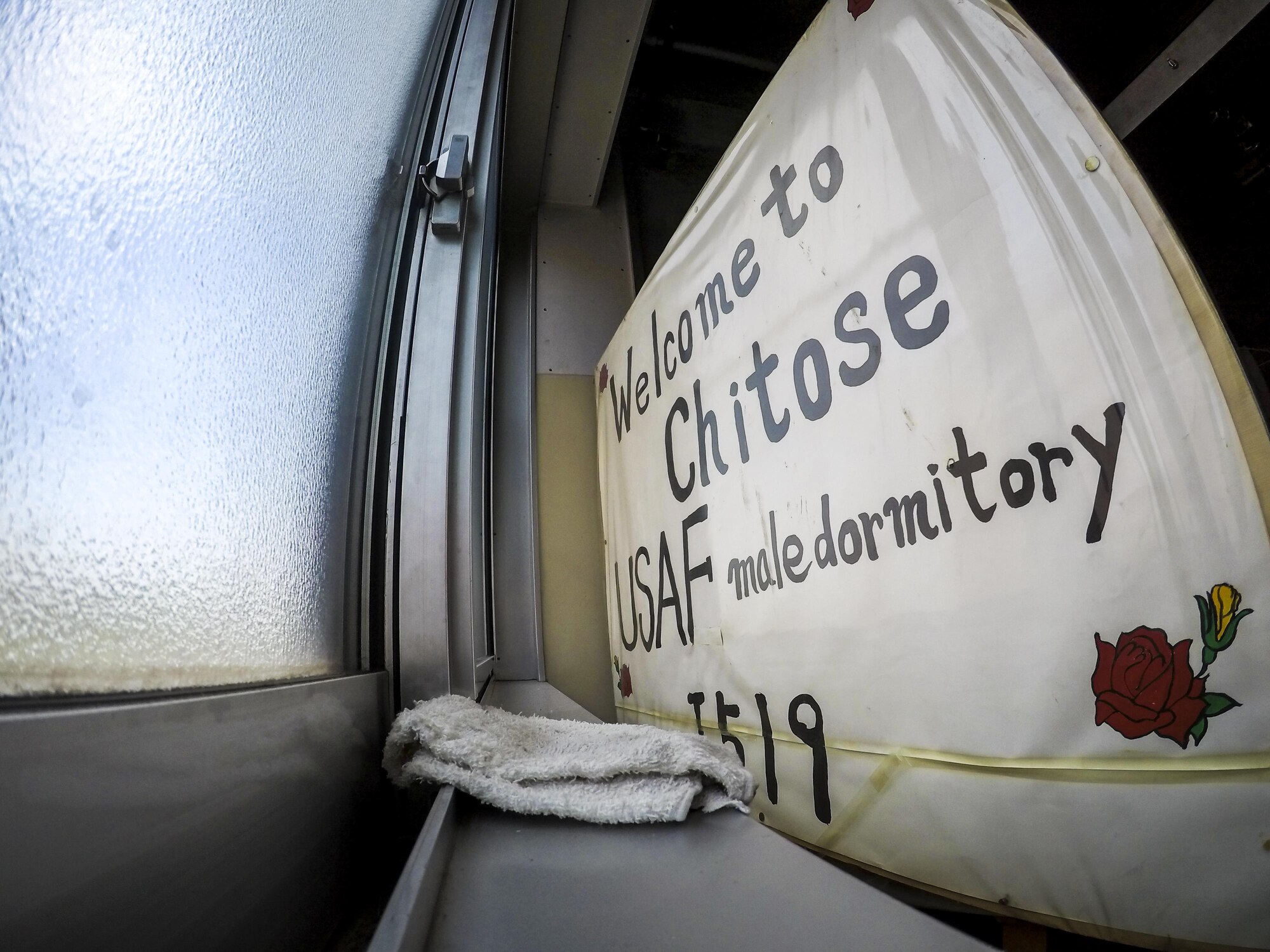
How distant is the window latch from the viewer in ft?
2.31

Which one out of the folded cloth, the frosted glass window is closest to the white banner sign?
the folded cloth

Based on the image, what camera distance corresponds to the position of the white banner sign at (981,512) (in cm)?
43

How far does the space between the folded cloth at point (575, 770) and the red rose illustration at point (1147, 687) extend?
0.30 m

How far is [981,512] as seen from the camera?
55 cm

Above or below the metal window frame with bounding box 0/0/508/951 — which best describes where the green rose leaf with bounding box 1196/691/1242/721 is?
below

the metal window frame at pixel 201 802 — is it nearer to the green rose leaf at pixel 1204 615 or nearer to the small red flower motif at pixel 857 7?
the green rose leaf at pixel 1204 615

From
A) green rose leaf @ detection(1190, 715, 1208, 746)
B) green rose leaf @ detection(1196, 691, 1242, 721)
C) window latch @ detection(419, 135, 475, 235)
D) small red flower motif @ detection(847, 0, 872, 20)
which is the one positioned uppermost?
small red flower motif @ detection(847, 0, 872, 20)

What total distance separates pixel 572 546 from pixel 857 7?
131 centimetres

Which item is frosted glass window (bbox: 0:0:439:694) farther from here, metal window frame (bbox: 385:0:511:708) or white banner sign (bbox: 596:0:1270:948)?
white banner sign (bbox: 596:0:1270:948)

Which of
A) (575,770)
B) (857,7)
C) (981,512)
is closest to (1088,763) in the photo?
(981,512)

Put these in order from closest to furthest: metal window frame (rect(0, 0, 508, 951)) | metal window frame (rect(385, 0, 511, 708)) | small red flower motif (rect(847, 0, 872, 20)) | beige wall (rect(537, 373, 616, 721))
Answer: metal window frame (rect(0, 0, 508, 951)) → metal window frame (rect(385, 0, 511, 708)) → small red flower motif (rect(847, 0, 872, 20)) → beige wall (rect(537, 373, 616, 721))

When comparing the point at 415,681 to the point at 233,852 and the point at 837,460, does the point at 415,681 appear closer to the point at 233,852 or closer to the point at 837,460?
the point at 233,852

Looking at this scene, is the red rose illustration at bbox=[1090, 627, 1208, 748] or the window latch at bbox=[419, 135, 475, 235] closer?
the red rose illustration at bbox=[1090, 627, 1208, 748]

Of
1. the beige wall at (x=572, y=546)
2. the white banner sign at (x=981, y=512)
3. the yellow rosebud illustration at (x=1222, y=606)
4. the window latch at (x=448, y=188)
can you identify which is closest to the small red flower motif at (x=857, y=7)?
the white banner sign at (x=981, y=512)
